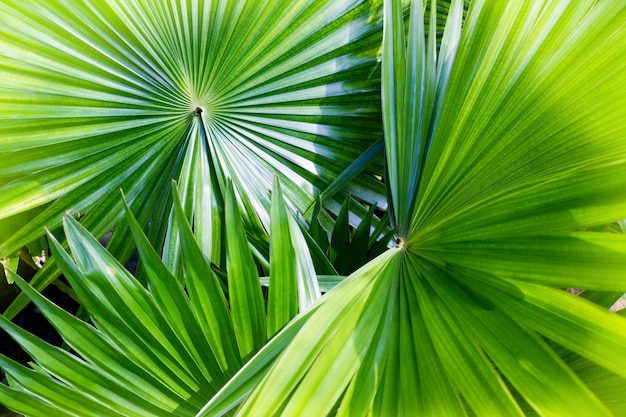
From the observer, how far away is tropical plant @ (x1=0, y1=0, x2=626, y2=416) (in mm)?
450

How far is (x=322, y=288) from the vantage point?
67 centimetres

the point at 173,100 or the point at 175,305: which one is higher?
the point at 173,100

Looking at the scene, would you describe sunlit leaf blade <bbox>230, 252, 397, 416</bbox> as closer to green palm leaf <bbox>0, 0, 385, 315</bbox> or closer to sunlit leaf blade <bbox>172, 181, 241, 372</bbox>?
sunlit leaf blade <bbox>172, 181, 241, 372</bbox>

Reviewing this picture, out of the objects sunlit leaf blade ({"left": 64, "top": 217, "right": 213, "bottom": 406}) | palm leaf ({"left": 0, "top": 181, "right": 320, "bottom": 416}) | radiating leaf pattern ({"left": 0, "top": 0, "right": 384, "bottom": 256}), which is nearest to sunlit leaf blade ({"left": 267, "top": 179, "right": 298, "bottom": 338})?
palm leaf ({"left": 0, "top": 181, "right": 320, "bottom": 416})

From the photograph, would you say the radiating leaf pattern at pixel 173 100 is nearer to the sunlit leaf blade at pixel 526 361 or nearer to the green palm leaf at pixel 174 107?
the green palm leaf at pixel 174 107

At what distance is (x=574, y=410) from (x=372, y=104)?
2.01 feet

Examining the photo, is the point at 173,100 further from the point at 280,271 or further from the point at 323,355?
the point at 323,355

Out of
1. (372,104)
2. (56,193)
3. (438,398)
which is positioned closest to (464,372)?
(438,398)

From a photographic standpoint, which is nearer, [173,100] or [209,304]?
[209,304]

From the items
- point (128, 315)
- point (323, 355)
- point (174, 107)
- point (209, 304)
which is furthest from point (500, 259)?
point (174, 107)

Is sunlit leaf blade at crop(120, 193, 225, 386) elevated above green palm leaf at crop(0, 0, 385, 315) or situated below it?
below

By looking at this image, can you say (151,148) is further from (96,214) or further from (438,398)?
(438,398)

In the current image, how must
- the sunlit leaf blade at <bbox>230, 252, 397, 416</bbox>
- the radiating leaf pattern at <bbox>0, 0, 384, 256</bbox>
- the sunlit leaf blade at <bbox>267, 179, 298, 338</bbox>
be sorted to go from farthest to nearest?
the radiating leaf pattern at <bbox>0, 0, 384, 256</bbox> → the sunlit leaf blade at <bbox>267, 179, 298, 338</bbox> → the sunlit leaf blade at <bbox>230, 252, 397, 416</bbox>

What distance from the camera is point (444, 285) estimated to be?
0.55 metres
